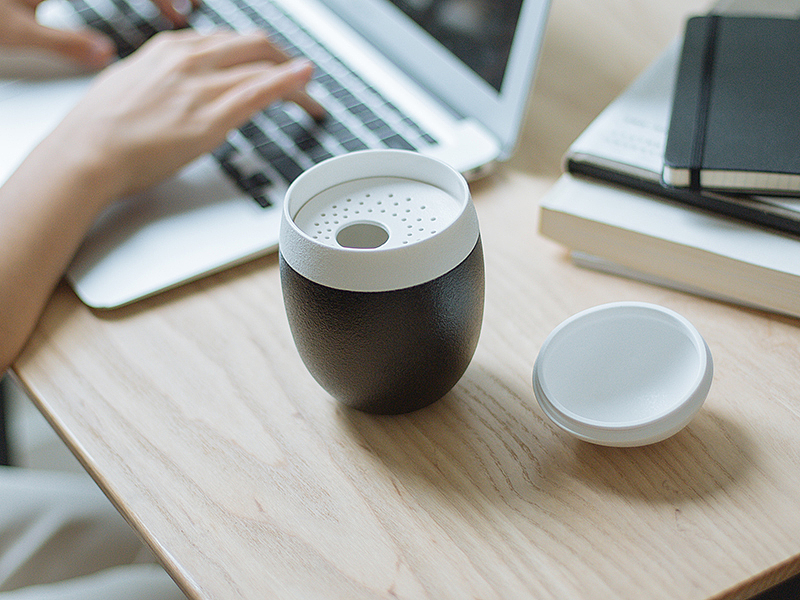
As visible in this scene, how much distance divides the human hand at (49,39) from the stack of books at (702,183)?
476mm

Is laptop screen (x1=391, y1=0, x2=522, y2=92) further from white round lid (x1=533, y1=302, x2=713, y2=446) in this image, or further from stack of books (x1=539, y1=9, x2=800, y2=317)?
white round lid (x1=533, y1=302, x2=713, y2=446)

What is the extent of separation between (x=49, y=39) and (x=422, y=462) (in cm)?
58

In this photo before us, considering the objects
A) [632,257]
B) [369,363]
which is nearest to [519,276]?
[632,257]

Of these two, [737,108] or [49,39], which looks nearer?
[737,108]

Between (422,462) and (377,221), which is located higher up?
(377,221)

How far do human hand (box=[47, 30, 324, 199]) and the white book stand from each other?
247 millimetres

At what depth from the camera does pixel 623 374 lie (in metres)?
0.40

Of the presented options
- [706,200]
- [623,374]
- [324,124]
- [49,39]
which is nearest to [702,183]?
[706,200]

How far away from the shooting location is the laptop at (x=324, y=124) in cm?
52

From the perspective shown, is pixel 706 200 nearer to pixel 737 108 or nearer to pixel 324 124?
pixel 737 108

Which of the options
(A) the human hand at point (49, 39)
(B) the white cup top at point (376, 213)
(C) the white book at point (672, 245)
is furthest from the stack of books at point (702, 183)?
(A) the human hand at point (49, 39)

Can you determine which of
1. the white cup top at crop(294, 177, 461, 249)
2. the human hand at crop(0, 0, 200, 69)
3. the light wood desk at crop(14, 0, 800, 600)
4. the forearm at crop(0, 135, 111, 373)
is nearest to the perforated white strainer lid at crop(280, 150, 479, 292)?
the white cup top at crop(294, 177, 461, 249)

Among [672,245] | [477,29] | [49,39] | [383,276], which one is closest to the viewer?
[383,276]

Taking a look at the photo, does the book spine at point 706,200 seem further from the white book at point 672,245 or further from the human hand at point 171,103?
the human hand at point 171,103
